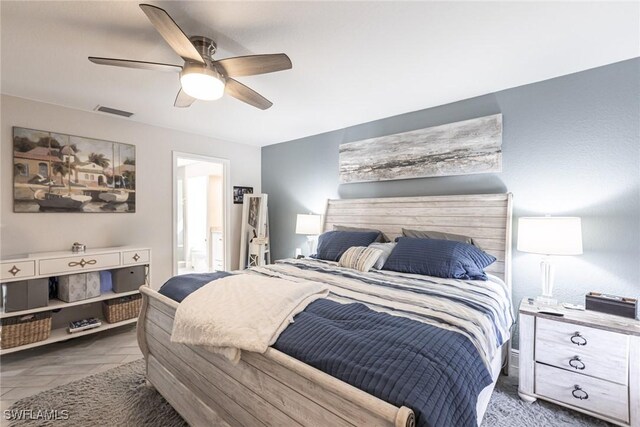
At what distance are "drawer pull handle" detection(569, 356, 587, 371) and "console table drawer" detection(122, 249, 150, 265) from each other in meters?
3.82

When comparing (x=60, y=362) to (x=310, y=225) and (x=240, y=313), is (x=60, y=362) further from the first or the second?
(x=310, y=225)

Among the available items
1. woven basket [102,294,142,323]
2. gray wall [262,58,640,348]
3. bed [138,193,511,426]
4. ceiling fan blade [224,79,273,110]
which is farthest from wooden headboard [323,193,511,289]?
woven basket [102,294,142,323]

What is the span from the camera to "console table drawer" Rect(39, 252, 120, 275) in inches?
102

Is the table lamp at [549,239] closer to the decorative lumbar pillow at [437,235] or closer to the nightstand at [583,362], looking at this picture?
the nightstand at [583,362]

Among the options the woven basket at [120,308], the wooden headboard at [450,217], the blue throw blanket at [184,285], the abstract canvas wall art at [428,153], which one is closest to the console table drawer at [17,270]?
the woven basket at [120,308]

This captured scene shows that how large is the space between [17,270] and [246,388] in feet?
8.19

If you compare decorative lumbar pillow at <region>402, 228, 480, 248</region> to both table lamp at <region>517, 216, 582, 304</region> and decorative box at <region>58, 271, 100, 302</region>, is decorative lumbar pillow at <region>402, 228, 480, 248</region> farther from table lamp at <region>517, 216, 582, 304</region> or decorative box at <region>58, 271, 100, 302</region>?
decorative box at <region>58, 271, 100, 302</region>

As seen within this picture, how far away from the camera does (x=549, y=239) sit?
2.03m

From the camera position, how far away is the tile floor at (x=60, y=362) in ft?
7.20

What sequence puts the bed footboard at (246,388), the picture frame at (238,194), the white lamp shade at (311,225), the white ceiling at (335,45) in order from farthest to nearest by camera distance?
1. the picture frame at (238,194)
2. the white lamp shade at (311,225)
3. the white ceiling at (335,45)
4. the bed footboard at (246,388)

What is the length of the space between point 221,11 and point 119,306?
118 inches

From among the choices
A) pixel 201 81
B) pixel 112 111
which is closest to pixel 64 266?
pixel 112 111

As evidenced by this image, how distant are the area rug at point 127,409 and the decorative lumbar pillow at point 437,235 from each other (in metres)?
1.15

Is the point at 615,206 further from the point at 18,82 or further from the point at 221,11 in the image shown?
the point at 18,82
